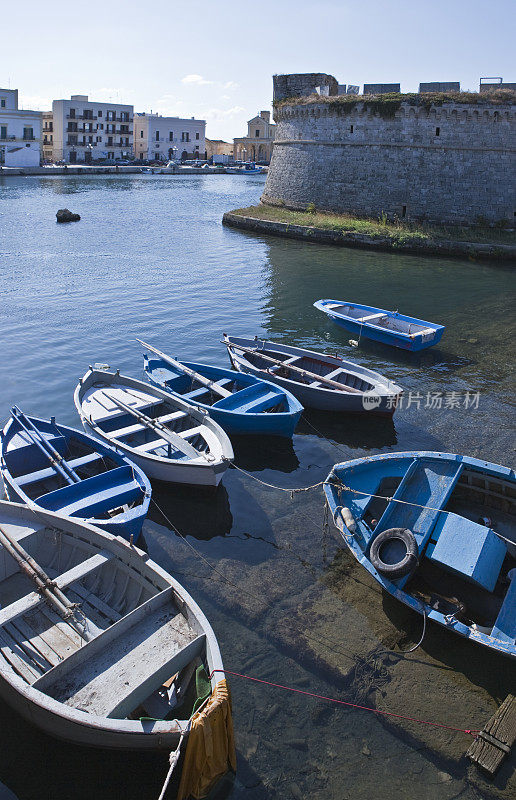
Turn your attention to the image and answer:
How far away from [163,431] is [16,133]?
7170 cm

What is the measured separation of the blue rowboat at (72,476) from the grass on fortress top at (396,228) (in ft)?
72.3

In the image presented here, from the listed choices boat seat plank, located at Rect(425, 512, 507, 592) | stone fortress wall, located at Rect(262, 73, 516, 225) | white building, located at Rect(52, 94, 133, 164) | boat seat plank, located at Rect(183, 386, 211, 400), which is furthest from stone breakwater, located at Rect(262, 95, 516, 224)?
white building, located at Rect(52, 94, 133, 164)

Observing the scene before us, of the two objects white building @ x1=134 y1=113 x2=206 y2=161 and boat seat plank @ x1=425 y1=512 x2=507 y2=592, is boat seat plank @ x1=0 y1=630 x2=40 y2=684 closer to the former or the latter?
boat seat plank @ x1=425 y1=512 x2=507 y2=592

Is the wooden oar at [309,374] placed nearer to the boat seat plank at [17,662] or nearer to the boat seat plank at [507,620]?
the boat seat plank at [507,620]

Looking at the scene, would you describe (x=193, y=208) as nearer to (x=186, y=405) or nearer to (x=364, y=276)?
(x=364, y=276)

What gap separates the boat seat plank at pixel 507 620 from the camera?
637 centimetres

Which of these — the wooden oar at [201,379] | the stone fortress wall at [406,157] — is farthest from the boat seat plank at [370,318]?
the stone fortress wall at [406,157]

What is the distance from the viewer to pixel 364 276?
24.0 meters

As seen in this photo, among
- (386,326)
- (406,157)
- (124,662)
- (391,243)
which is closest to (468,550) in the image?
(124,662)

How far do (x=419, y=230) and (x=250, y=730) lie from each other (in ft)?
87.6

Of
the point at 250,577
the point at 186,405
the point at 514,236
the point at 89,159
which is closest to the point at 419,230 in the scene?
the point at 514,236

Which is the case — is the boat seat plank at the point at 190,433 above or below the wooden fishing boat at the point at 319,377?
below

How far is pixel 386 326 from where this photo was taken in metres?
16.3

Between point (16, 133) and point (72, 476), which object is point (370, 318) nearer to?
point (72, 476)
